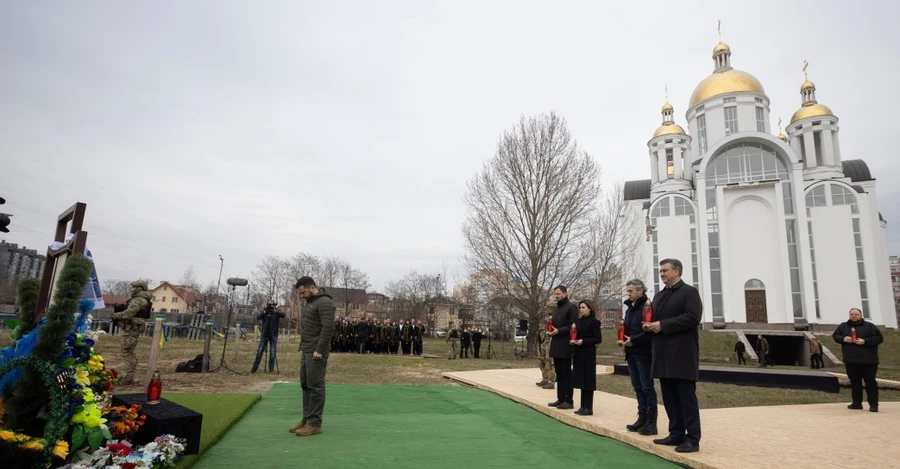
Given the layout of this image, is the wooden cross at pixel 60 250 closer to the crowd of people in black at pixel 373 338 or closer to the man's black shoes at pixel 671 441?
the man's black shoes at pixel 671 441

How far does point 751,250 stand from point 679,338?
Answer: 37329mm

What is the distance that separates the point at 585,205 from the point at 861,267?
27237 millimetres

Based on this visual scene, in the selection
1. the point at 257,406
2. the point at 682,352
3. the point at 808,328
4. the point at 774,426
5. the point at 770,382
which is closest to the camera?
the point at 682,352

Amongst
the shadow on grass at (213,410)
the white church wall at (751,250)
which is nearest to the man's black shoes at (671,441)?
the shadow on grass at (213,410)

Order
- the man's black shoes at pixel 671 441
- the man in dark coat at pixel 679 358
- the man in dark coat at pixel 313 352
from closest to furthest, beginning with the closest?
1. the man in dark coat at pixel 679 358
2. the man's black shoes at pixel 671 441
3. the man in dark coat at pixel 313 352

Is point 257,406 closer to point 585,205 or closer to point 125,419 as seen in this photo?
point 125,419

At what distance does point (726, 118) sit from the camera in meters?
40.8

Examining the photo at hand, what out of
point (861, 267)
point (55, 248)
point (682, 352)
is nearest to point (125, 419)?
point (55, 248)

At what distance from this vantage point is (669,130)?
43.4 m

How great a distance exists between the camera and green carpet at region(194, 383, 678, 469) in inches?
164

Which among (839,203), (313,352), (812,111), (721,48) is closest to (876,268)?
(839,203)

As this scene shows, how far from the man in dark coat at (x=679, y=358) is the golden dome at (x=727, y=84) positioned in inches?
1711

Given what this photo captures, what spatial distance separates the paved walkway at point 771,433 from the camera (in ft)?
13.9

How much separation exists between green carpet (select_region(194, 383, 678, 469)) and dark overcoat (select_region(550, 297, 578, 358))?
990 mm
